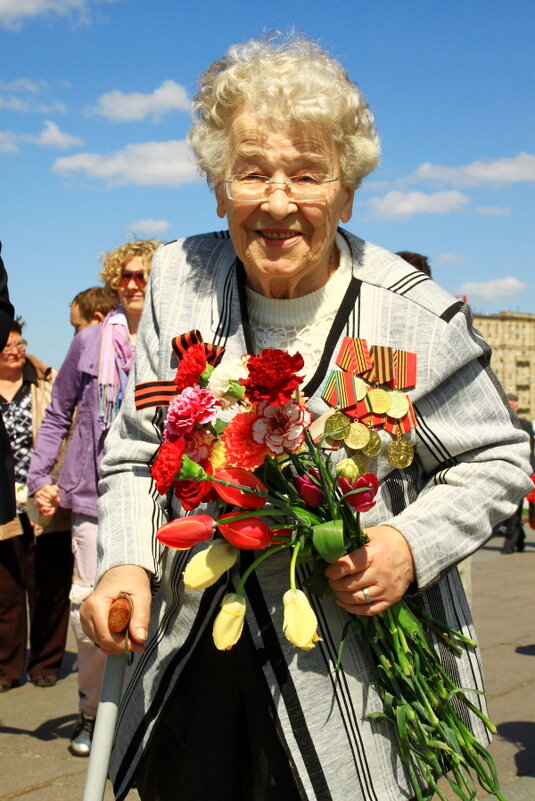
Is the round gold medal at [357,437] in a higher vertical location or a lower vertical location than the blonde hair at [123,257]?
lower

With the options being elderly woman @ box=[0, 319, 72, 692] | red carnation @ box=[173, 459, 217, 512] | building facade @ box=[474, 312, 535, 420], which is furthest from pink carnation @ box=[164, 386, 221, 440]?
building facade @ box=[474, 312, 535, 420]

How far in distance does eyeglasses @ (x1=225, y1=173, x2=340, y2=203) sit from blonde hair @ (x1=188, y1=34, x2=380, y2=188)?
99 millimetres

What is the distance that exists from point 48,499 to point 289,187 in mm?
3602

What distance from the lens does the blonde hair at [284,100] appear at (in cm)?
221

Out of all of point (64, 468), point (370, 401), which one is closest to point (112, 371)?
point (64, 468)

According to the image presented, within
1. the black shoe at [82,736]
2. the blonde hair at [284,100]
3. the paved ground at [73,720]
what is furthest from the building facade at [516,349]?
the blonde hair at [284,100]

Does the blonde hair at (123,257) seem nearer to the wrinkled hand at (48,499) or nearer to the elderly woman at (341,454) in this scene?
the wrinkled hand at (48,499)

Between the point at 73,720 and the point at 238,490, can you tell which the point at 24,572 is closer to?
the point at 73,720

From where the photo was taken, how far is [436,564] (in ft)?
6.89

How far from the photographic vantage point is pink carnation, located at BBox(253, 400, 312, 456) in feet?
6.25

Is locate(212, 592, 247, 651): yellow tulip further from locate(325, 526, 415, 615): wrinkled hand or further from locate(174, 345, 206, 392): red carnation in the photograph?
locate(174, 345, 206, 392): red carnation

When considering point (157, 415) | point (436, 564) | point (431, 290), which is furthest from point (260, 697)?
point (431, 290)

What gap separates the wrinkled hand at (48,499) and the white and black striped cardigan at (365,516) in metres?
3.14

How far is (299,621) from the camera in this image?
6.22 feet
